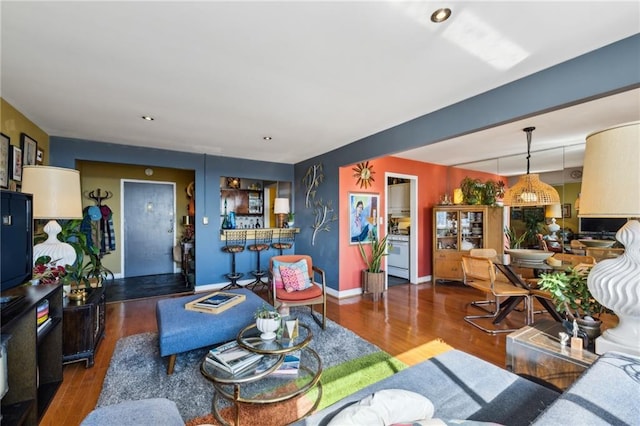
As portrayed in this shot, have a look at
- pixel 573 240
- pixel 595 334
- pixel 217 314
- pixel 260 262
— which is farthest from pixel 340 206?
pixel 573 240

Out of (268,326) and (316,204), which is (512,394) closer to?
(268,326)

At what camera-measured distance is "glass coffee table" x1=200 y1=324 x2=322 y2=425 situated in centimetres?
164

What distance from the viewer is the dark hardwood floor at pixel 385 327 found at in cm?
199

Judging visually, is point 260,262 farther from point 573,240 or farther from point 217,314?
point 573,240

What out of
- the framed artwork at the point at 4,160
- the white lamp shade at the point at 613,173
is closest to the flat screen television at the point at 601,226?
the white lamp shade at the point at 613,173

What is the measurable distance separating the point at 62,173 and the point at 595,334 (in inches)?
148

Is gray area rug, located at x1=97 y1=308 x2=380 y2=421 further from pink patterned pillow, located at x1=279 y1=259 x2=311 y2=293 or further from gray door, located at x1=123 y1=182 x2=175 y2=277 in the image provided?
gray door, located at x1=123 y1=182 x2=175 y2=277

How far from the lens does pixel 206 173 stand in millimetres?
4746

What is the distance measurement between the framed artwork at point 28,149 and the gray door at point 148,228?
8.15 ft

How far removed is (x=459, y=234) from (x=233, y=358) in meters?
4.73

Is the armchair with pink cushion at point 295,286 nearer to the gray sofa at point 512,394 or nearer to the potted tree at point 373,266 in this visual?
the potted tree at point 373,266

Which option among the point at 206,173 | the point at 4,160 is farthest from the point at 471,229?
the point at 4,160

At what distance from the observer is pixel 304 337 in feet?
6.74

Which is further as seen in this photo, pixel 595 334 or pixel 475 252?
pixel 475 252
